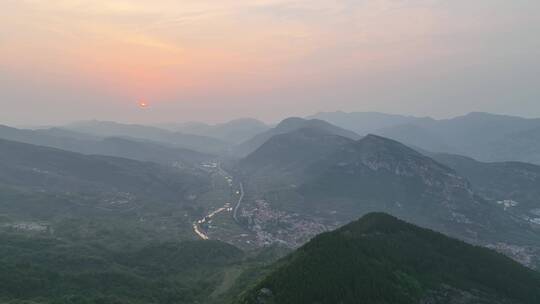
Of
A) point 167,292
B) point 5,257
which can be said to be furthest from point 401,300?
point 5,257

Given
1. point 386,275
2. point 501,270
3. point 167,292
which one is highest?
point 386,275

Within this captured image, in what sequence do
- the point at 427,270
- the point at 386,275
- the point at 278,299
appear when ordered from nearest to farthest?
→ the point at 278,299, the point at 386,275, the point at 427,270

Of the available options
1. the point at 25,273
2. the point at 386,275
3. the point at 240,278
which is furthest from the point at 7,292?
the point at 386,275

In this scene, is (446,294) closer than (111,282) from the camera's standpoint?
Yes

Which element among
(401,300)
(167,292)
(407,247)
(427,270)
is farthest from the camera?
(167,292)

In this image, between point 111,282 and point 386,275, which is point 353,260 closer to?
point 386,275

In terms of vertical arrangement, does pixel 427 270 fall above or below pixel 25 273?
above

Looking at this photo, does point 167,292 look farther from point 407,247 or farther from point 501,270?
point 501,270
